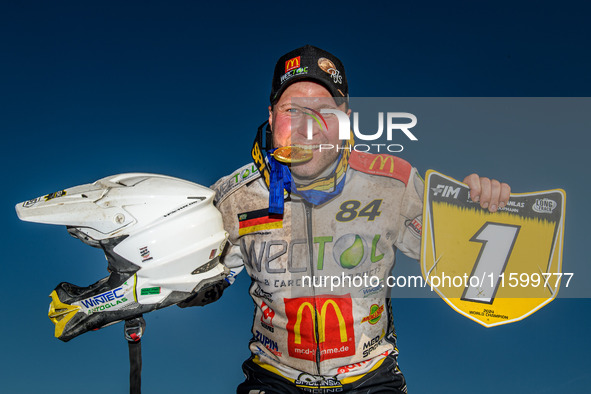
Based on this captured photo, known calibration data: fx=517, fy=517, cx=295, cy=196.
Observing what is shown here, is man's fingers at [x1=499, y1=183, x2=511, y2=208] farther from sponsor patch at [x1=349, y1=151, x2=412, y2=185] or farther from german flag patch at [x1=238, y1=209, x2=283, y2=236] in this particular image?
german flag patch at [x1=238, y1=209, x2=283, y2=236]

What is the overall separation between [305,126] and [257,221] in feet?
1.48

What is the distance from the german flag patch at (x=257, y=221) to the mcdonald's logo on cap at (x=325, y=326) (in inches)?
13.0

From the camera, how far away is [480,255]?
2.13 meters

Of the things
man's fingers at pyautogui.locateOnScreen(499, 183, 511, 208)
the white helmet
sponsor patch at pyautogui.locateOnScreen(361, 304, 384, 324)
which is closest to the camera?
the white helmet

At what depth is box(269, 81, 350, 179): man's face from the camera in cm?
212

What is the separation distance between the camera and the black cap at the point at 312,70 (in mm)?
2127

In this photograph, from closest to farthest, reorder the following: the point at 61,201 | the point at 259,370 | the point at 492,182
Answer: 1. the point at 61,201
2. the point at 492,182
3. the point at 259,370

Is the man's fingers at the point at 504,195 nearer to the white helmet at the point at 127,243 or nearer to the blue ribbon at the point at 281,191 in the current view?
the blue ribbon at the point at 281,191

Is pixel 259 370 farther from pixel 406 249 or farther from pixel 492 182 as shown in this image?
pixel 492 182

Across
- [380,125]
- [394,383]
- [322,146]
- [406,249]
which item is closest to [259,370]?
[394,383]

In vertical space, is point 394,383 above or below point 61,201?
below

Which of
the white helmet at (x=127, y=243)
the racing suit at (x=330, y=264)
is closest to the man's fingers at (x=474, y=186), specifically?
the racing suit at (x=330, y=264)

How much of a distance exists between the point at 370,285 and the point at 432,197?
45 cm

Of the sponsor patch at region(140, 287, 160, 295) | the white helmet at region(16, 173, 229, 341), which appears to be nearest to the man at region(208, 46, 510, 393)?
the white helmet at region(16, 173, 229, 341)
